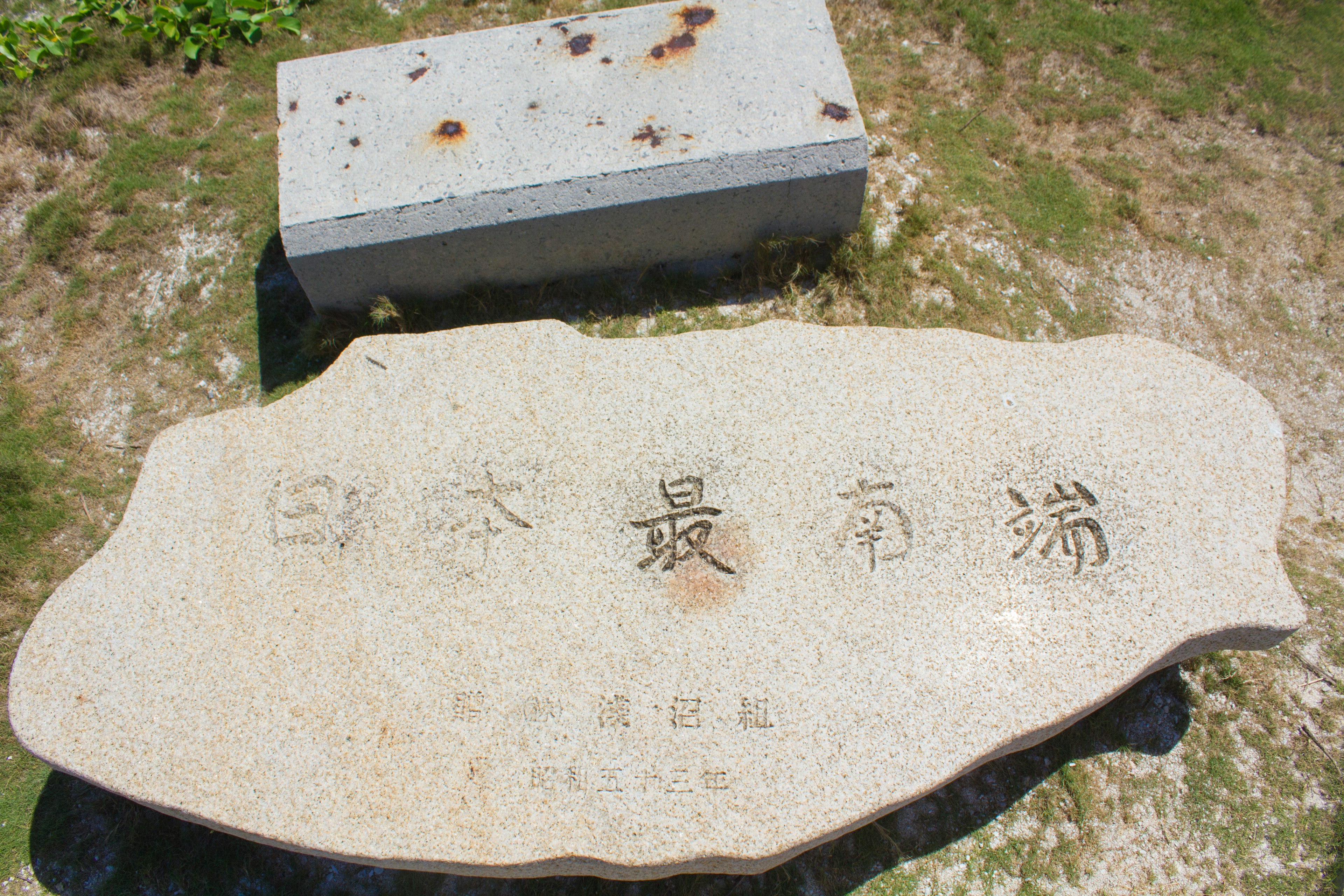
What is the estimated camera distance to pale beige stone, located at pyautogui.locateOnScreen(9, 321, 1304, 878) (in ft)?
9.50

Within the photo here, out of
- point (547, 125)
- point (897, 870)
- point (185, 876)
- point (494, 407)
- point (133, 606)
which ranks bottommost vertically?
point (897, 870)

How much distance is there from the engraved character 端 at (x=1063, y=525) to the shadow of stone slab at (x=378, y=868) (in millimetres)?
881

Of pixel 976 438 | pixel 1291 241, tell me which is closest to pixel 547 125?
pixel 976 438

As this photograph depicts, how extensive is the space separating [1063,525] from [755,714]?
139 centimetres

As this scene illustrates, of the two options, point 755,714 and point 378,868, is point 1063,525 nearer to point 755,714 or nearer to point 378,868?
point 755,714

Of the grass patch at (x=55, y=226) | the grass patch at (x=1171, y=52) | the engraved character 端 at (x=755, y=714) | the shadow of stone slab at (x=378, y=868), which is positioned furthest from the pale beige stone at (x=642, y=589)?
the grass patch at (x=1171, y=52)

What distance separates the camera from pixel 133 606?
10.5 feet

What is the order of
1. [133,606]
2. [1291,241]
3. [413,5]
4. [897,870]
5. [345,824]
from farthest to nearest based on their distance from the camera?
[413,5] < [1291,241] < [897,870] < [133,606] < [345,824]

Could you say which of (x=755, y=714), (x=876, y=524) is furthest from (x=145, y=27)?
(x=755, y=714)

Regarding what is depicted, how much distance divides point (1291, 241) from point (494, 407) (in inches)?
173

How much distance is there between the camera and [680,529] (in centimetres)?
325

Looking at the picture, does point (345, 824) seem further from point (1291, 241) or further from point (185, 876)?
point (1291, 241)

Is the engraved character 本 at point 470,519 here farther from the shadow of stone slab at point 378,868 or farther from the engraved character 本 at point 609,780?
the shadow of stone slab at point 378,868

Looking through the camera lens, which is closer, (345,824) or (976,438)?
(345,824)
